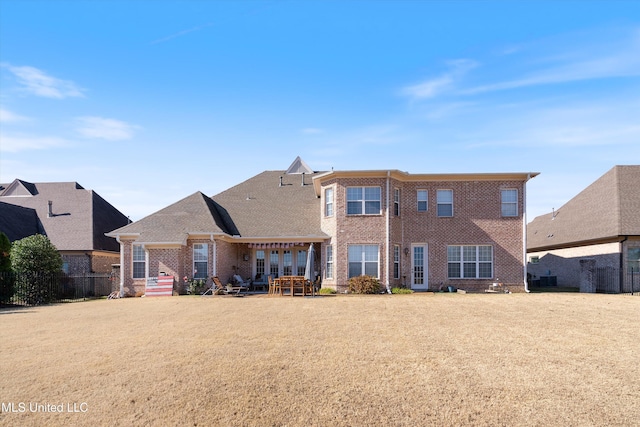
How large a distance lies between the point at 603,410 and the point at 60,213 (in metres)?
34.9

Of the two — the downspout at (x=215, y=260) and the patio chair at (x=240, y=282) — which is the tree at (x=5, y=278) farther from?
the patio chair at (x=240, y=282)

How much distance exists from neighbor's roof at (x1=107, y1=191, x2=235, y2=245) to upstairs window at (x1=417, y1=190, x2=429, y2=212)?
1100 centimetres

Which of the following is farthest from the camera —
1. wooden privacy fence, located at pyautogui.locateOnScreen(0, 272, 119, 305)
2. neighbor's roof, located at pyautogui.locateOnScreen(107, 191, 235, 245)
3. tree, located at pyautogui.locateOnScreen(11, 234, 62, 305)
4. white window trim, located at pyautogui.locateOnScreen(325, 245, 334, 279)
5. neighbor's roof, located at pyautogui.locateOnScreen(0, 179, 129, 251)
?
neighbor's roof, located at pyautogui.locateOnScreen(0, 179, 129, 251)

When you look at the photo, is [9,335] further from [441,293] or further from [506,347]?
[441,293]

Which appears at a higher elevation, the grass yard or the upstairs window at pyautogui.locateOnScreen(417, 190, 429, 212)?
the upstairs window at pyautogui.locateOnScreen(417, 190, 429, 212)

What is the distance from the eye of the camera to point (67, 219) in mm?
32219

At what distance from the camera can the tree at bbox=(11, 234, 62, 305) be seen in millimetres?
21672

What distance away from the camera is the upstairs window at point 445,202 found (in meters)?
25.9

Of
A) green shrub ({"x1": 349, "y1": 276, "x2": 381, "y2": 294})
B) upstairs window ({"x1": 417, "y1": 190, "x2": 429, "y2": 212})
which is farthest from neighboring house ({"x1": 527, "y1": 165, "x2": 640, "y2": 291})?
green shrub ({"x1": 349, "y1": 276, "x2": 381, "y2": 294})

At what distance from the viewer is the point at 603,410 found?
21.5 feet

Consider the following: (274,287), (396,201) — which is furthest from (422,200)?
(274,287)

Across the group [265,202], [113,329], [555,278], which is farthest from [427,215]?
[113,329]

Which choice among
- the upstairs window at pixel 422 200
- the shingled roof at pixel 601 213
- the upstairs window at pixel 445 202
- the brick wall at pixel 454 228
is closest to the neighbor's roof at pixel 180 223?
the brick wall at pixel 454 228

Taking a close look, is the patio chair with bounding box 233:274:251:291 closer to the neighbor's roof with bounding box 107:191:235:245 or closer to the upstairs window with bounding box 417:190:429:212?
the neighbor's roof with bounding box 107:191:235:245
